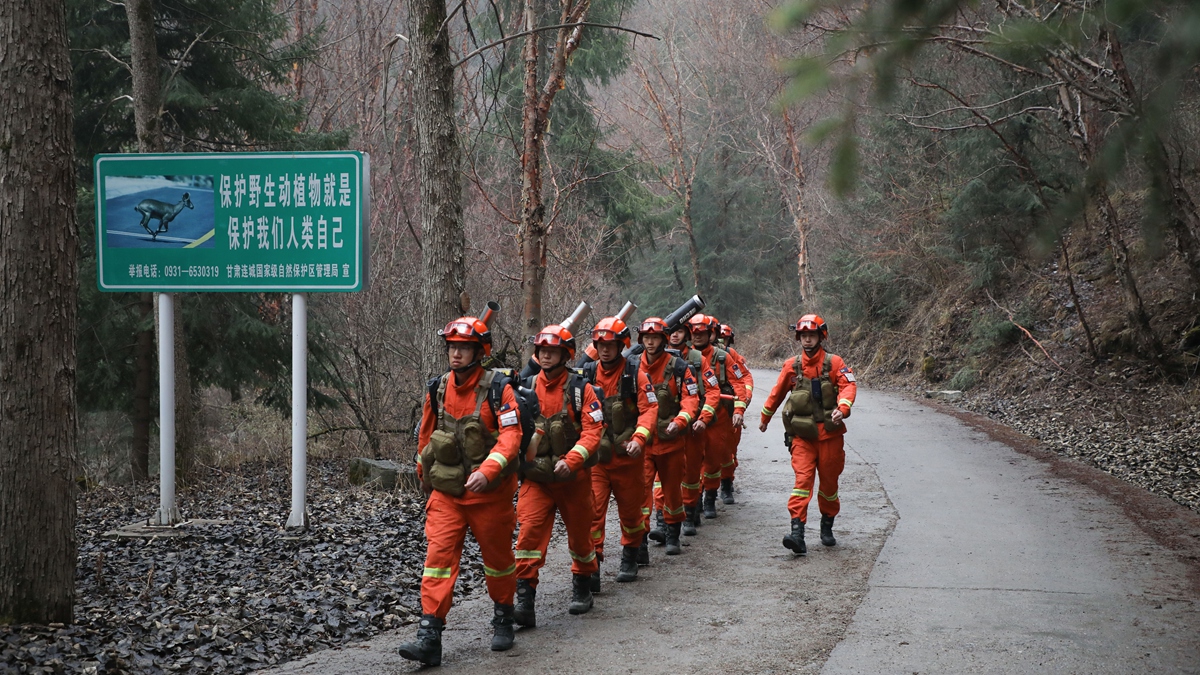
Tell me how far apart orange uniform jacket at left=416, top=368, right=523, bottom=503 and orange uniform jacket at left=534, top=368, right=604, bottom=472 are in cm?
56

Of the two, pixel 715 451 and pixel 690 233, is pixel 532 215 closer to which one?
pixel 715 451

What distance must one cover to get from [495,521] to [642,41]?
34.5m

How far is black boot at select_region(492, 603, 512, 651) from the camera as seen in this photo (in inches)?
246

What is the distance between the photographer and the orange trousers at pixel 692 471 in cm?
1005

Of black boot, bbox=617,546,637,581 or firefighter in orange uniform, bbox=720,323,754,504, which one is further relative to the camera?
firefighter in orange uniform, bbox=720,323,754,504

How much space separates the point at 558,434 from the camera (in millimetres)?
7145

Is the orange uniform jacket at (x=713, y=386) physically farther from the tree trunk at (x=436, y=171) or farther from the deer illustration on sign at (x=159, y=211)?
the deer illustration on sign at (x=159, y=211)

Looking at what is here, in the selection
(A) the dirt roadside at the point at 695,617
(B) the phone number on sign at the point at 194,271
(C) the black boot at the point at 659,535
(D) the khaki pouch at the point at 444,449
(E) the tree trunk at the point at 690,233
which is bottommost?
(C) the black boot at the point at 659,535

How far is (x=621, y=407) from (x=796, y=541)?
2.00m

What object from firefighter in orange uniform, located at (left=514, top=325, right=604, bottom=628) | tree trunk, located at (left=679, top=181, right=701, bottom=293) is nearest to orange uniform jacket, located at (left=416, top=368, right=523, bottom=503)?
firefighter in orange uniform, located at (left=514, top=325, right=604, bottom=628)

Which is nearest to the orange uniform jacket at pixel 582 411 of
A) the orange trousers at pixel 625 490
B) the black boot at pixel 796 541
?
the orange trousers at pixel 625 490

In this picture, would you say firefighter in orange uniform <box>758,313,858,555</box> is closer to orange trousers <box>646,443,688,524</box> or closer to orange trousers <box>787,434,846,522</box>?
orange trousers <box>787,434,846,522</box>

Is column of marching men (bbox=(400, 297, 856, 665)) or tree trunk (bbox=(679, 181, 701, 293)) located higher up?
tree trunk (bbox=(679, 181, 701, 293))

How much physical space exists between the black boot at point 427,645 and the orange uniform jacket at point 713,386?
437 centimetres
